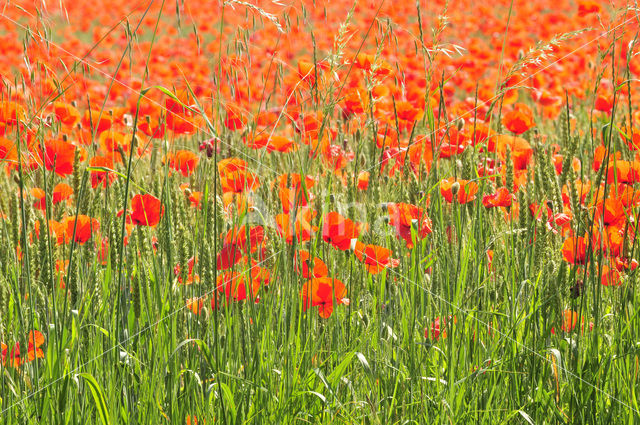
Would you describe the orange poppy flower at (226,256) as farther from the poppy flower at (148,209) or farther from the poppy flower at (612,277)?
the poppy flower at (612,277)

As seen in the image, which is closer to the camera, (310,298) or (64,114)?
(310,298)

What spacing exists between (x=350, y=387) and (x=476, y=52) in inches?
206

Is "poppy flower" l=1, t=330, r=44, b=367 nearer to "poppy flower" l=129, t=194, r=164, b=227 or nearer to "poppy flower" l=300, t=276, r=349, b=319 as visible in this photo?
Result: "poppy flower" l=129, t=194, r=164, b=227

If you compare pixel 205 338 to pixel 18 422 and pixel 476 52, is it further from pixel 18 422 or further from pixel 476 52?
pixel 476 52

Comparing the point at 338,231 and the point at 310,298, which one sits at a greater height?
the point at 338,231

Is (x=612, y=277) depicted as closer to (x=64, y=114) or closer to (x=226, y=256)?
(x=226, y=256)

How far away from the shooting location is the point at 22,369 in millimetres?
1485

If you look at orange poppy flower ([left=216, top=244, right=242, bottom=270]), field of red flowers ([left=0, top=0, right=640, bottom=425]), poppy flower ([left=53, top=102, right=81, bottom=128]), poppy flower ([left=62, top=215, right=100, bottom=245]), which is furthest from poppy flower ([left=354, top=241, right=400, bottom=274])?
poppy flower ([left=53, top=102, right=81, bottom=128])

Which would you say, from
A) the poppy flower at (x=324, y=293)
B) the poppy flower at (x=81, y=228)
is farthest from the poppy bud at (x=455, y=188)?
the poppy flower at (x=81, y=228)

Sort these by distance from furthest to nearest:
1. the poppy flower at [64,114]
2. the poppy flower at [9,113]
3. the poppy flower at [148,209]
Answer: the poppy flower at [64,114] → the poppy flower at [148,209] → the poppy flower at [9,113]

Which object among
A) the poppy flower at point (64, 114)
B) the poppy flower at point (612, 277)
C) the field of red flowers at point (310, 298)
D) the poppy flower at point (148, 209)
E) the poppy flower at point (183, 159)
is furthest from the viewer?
the poppy flower at point (64, 114)

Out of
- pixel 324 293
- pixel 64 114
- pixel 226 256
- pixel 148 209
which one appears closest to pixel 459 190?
pixel 324 293

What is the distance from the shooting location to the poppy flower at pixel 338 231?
5.73 feet

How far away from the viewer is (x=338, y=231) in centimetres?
176
